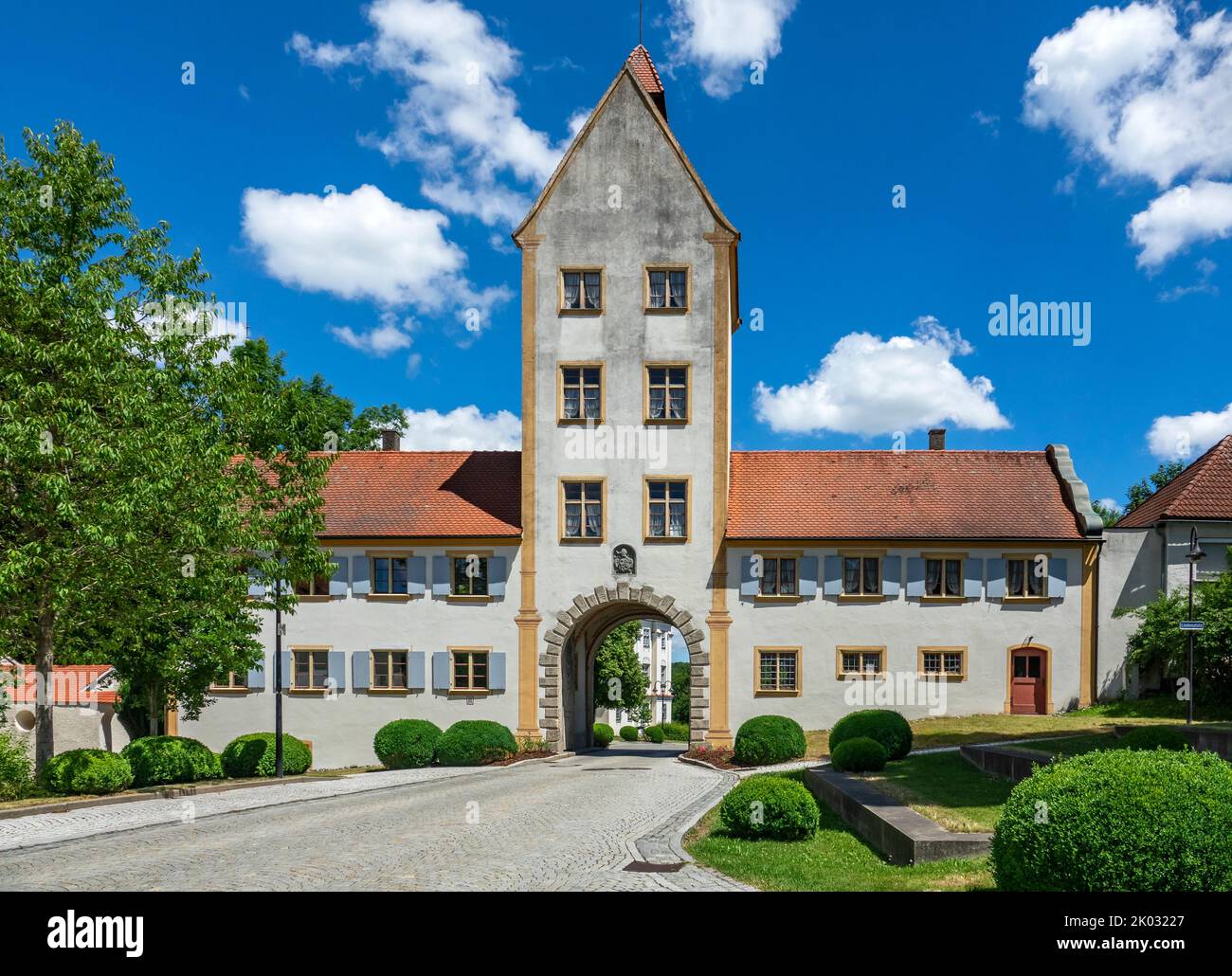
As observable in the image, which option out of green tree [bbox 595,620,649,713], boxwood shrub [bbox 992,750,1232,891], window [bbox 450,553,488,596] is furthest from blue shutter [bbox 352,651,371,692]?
green tree [bbox 595,620,649,713]

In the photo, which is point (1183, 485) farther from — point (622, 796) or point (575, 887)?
point (575, 887)

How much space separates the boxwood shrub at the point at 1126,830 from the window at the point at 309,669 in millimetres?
29365

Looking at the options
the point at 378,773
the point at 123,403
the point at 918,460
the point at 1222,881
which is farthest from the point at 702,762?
the point at 1222,881

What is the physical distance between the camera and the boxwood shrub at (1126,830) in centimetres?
832

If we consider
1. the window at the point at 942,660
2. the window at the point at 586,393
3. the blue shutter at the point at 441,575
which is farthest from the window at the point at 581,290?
the window at the point at 942,660

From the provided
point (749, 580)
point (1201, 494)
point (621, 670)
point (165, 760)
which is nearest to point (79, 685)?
point (165, 760)

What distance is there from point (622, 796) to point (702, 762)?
10808 millimetres

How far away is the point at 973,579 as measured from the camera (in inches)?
1363

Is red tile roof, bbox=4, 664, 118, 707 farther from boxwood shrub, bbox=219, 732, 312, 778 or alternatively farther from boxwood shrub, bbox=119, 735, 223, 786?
boxwood shrub, bbox=119, 735, 223, 786

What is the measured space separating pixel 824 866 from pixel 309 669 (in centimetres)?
2629

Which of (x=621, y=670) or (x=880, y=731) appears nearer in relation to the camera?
(x=880, y=731)

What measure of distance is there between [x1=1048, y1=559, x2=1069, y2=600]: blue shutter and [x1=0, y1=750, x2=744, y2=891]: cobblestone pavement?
57.3ft

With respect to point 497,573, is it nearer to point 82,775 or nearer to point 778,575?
point 778,575

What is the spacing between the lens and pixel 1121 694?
112ft
